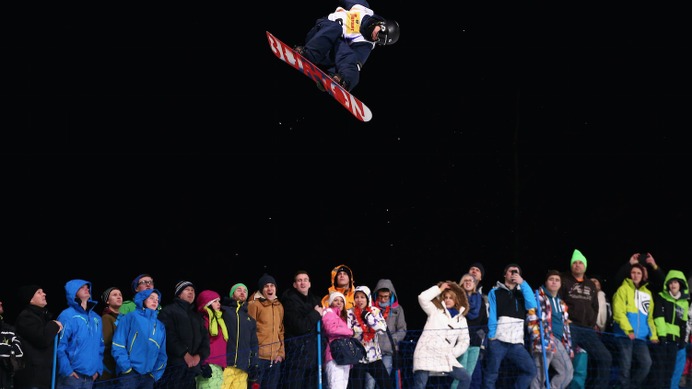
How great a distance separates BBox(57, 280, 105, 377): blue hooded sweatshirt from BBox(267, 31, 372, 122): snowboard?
7.86 ft

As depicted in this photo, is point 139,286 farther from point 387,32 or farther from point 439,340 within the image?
point 387,32

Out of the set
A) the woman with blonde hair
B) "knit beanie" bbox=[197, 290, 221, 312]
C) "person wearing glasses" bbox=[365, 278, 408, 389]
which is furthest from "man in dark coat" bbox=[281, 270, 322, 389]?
the woman with blonde hair

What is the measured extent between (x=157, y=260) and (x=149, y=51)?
200cm

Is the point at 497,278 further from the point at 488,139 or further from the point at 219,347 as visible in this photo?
the point at 219,347

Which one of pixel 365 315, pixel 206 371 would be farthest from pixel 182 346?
pixel 365 315

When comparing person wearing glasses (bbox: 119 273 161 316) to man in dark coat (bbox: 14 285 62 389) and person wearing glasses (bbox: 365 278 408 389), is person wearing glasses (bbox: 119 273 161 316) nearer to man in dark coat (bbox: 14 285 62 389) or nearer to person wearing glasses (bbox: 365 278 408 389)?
man in dark coat (bbox: 14 285 62 389)

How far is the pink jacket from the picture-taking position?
300 inches

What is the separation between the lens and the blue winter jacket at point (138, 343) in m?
7.17

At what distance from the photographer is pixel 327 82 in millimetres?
7766

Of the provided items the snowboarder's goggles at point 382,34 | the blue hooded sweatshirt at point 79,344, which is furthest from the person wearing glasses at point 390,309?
the blue hooded sweatshirt at point 79,344

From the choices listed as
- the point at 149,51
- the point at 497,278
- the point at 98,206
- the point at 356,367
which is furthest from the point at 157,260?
the point at 497,278

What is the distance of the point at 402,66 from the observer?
11.0 metres

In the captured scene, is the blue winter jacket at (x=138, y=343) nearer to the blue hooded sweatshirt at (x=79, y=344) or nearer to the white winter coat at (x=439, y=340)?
the blue hooded sweatshirt at (x=79, y=344)

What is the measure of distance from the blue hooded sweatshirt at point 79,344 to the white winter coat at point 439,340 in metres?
2.32
